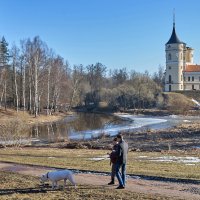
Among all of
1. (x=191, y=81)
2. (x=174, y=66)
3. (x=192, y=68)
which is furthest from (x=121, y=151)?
(x=192, y=68)

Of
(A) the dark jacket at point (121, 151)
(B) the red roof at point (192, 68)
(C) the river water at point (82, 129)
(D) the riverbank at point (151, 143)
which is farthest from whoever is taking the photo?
(B) the red roof at point (192, 68)

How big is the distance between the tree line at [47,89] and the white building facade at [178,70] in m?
9.05

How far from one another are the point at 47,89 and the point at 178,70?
52398 millimetres

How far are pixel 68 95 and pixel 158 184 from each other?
268 ft

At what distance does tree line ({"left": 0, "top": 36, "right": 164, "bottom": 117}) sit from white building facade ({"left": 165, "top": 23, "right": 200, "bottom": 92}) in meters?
9.05

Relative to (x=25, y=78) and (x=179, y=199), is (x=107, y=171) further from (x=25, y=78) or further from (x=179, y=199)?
(x=25, y=78)

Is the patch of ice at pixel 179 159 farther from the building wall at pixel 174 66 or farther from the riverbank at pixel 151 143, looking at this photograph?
the building wall at pixel 174 66

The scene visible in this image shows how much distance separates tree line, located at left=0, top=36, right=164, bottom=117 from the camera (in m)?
72.7

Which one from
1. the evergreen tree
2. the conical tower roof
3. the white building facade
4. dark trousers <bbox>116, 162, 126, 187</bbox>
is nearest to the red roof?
the white building facade

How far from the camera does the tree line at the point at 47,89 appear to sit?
239 feet

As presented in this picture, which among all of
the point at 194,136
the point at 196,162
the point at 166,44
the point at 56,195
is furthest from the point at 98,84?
the point at 56,195

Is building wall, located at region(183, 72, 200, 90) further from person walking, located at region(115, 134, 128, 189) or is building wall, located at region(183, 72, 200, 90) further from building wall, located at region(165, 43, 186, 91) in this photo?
person walking, located at region(115, 134, 128, 189)

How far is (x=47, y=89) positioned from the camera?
3105 inches

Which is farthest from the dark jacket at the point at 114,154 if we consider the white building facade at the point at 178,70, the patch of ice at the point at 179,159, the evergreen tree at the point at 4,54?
the white building facade at the point at 178,70
